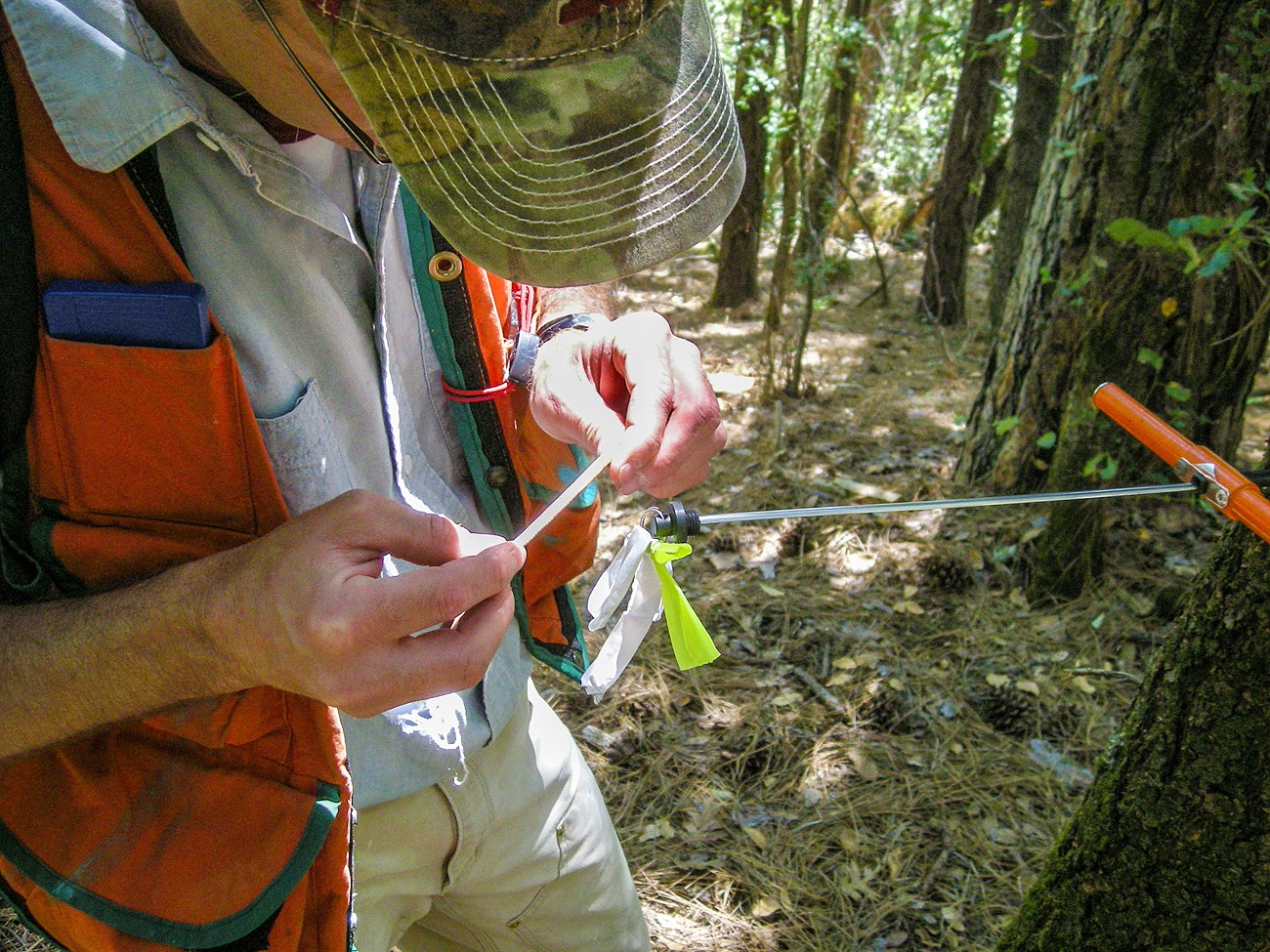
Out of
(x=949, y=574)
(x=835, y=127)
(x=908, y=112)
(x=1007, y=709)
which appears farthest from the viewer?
(x=908, y=112)

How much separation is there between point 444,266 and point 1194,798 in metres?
1.48

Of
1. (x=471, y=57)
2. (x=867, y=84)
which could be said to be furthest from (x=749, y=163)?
(x=471, y=57)

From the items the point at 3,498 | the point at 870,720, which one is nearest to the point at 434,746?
the point at 3,498

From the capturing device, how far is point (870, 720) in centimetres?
296

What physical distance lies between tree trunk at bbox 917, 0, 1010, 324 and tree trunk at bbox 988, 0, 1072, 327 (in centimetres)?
70

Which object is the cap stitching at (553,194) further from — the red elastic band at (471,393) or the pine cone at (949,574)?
the pine cone at (949,574)

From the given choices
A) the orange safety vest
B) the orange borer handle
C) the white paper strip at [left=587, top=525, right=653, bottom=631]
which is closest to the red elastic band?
the white paper strip at [left=587, top=525, right=653, bottom=631]

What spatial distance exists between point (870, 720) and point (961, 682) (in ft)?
1.29

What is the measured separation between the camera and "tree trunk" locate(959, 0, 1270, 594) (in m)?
3.04

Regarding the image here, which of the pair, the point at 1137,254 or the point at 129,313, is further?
the point at 1137,254

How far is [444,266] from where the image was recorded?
142 cm

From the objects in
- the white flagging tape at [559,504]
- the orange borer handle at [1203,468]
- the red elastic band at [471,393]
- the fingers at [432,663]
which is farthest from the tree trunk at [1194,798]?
the red elastic band at [471,393]

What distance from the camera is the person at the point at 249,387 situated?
0.97 meters

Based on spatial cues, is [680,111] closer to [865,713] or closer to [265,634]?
[265,634]
